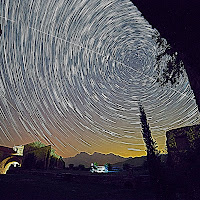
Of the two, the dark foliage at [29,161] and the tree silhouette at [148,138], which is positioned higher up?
the tree silhouette at [148,138]

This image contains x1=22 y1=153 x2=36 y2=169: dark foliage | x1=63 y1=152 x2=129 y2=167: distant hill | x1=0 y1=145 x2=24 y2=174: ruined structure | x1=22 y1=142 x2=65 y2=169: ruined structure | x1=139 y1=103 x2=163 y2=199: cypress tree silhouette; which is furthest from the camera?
x1=63 y1=152 x2=129 y2=167: distant hill

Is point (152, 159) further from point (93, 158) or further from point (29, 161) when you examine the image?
point (93, 158)

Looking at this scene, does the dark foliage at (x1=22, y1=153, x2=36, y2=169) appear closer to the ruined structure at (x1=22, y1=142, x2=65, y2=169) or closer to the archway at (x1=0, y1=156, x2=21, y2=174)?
the ruined structure at (x1=22, y1=142, x2=65, y2=169)

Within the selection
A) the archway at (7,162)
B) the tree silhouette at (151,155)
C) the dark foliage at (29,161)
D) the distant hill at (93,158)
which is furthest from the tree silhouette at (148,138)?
the distant hill at (93,158)

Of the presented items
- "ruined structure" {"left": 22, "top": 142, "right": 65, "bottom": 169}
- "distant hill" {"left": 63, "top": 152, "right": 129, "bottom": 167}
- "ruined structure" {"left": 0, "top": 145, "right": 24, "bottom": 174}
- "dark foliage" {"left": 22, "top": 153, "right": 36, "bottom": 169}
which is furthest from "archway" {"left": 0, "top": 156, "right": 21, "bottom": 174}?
"distant hill" {"left": 63, "top": 152, "right": 129, "bottom": 167}

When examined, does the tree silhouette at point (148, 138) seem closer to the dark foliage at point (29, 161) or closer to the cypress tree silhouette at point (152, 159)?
the cypress tree silhouette at point (152, 159)

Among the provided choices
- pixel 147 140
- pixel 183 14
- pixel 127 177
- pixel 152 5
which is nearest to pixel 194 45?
pixel 183 14

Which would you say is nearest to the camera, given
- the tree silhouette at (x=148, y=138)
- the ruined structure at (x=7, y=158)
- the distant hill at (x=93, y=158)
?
the tree silhouette at (x=148, y=138)

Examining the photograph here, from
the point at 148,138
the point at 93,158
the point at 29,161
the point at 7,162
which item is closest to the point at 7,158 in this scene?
the point at 7,162

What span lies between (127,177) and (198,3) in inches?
661

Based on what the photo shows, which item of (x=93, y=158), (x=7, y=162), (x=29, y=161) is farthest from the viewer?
(x=93, y=158)

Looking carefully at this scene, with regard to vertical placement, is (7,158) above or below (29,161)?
above

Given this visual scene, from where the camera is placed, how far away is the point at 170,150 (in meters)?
20.9

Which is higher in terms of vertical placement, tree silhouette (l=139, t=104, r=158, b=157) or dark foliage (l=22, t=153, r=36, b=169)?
tree silhouette (l=139, t=104, r=158, b=157)
